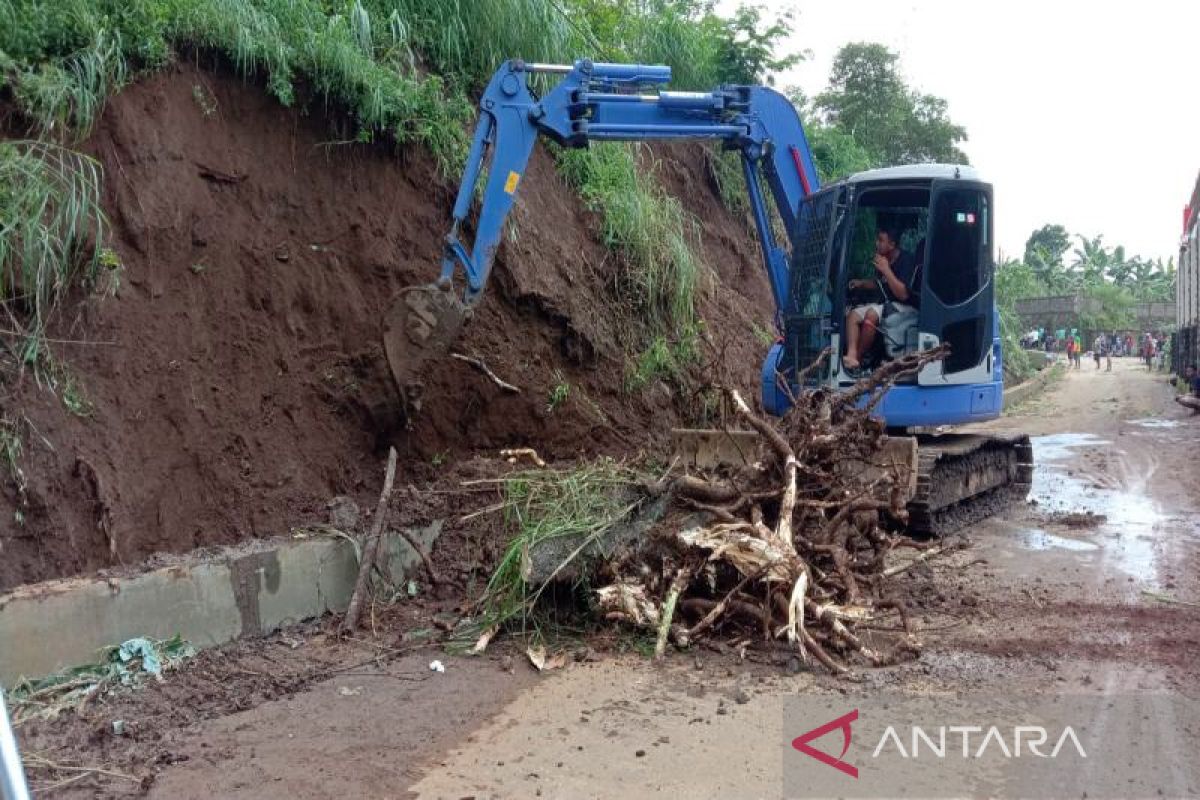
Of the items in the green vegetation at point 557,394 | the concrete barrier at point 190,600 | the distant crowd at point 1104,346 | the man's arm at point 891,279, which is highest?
the man's arm at point 891,279

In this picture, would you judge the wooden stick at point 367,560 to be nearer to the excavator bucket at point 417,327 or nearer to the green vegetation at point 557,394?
the excavator bucket at point 417,327

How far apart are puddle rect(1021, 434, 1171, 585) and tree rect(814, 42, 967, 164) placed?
1342 cm

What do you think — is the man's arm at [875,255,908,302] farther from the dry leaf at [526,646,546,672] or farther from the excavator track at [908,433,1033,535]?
the dry leaf at [526,646,546,672]

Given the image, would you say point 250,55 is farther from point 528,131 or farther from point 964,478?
point 964,478

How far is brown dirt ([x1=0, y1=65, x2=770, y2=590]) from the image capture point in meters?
6.15

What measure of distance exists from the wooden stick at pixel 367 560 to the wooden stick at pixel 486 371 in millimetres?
1704

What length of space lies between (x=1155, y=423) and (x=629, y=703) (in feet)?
Result: 51.4

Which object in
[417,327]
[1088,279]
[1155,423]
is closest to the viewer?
[417,327]

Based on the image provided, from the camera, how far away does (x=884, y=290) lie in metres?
8.48

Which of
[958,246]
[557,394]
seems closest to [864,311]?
[958,246]

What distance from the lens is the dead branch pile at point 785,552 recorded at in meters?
5.71

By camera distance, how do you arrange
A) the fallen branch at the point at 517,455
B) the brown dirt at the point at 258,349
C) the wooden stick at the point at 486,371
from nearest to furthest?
the brown dirt at the point at 258,349, the fallen branch at the point at 517,455, the wooden stick at the point at 486,371

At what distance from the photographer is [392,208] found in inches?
346

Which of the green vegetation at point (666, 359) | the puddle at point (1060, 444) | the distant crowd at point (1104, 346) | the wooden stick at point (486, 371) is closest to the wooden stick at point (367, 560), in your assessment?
the wooden stick at point (486, 371)
